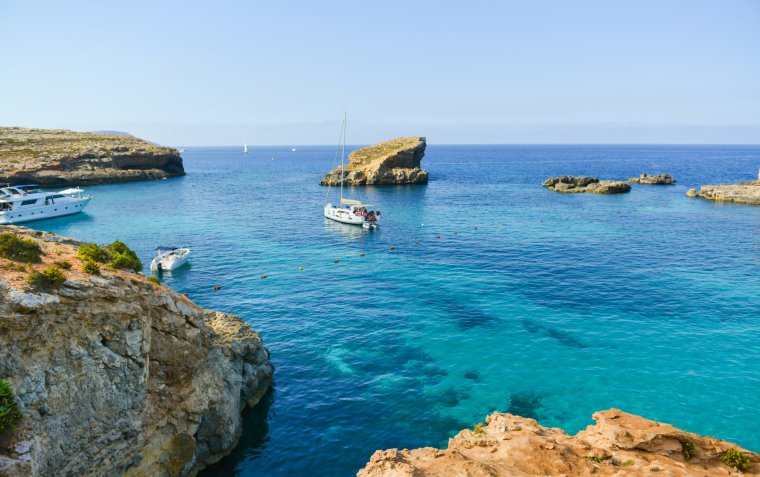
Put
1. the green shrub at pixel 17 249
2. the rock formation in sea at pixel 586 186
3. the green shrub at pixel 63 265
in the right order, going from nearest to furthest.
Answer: the green shrub at pixel 63 265 → the green shrub at pixel 17 249 → the rock formation in sea at pixel 586 186

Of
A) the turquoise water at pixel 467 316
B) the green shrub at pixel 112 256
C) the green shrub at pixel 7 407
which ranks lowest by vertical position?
the turquoise water at pixel 467 316

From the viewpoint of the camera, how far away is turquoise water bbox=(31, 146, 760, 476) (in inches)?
1147

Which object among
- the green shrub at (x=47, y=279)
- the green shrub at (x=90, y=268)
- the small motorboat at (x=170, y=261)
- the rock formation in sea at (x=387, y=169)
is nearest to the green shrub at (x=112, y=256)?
the green shrub at (x=90, y=268)

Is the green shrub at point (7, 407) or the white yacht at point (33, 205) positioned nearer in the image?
the green shrub at point (7, 407)

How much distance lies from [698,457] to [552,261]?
4322 cm

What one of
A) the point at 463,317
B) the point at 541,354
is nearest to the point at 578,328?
the point at 541,354

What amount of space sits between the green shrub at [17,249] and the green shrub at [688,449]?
1171 inches

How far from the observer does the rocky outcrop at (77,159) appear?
122875 millimetres

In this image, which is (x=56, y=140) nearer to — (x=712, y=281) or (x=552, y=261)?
(x=552, y=261)

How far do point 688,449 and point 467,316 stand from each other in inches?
1009

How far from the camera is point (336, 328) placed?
41500mm

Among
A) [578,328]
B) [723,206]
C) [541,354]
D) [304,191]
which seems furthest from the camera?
[304,191]

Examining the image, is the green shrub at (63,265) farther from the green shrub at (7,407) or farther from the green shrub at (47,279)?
the green shrub at (7,407)

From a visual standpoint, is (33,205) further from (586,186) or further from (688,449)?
(586,186)
